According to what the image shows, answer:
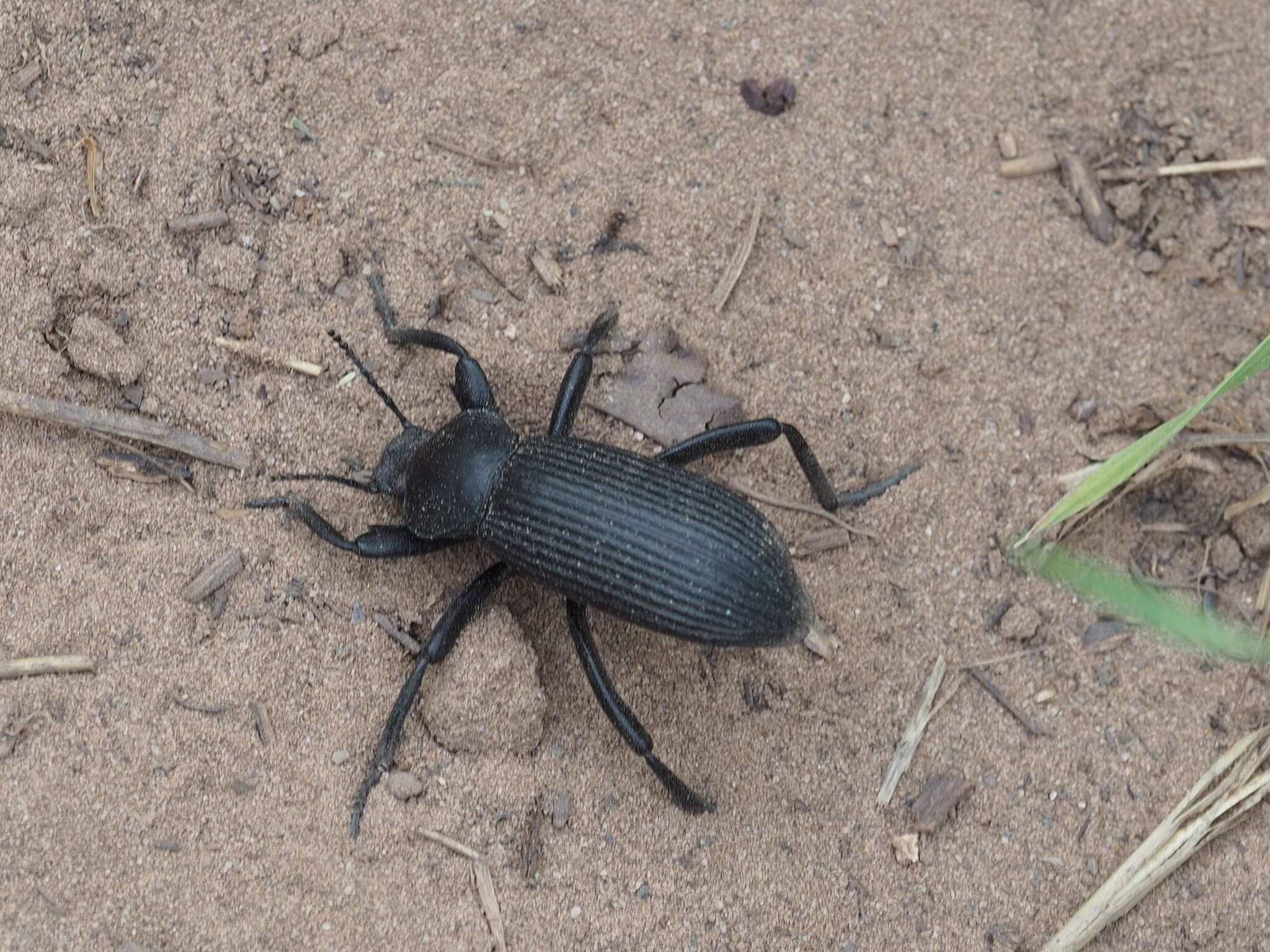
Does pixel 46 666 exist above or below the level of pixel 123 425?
below

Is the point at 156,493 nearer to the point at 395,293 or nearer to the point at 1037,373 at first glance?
the point at 395,293

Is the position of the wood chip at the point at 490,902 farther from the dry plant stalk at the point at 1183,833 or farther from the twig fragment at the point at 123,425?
the dry plant stalk at the point at 1183,833

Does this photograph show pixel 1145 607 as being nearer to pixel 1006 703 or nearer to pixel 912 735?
pixel 1006 703

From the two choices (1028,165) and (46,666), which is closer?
(46,666)

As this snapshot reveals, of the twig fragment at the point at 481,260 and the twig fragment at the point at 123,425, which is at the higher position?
the twig fragment at the point at 481,260

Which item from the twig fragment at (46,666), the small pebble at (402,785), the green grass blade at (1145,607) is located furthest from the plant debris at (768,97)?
the twig fragment at (46,666)

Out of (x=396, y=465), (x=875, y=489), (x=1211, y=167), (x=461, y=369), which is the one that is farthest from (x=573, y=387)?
(x=1211, y=167)

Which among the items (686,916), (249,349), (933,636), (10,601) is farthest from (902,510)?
(10,601)
